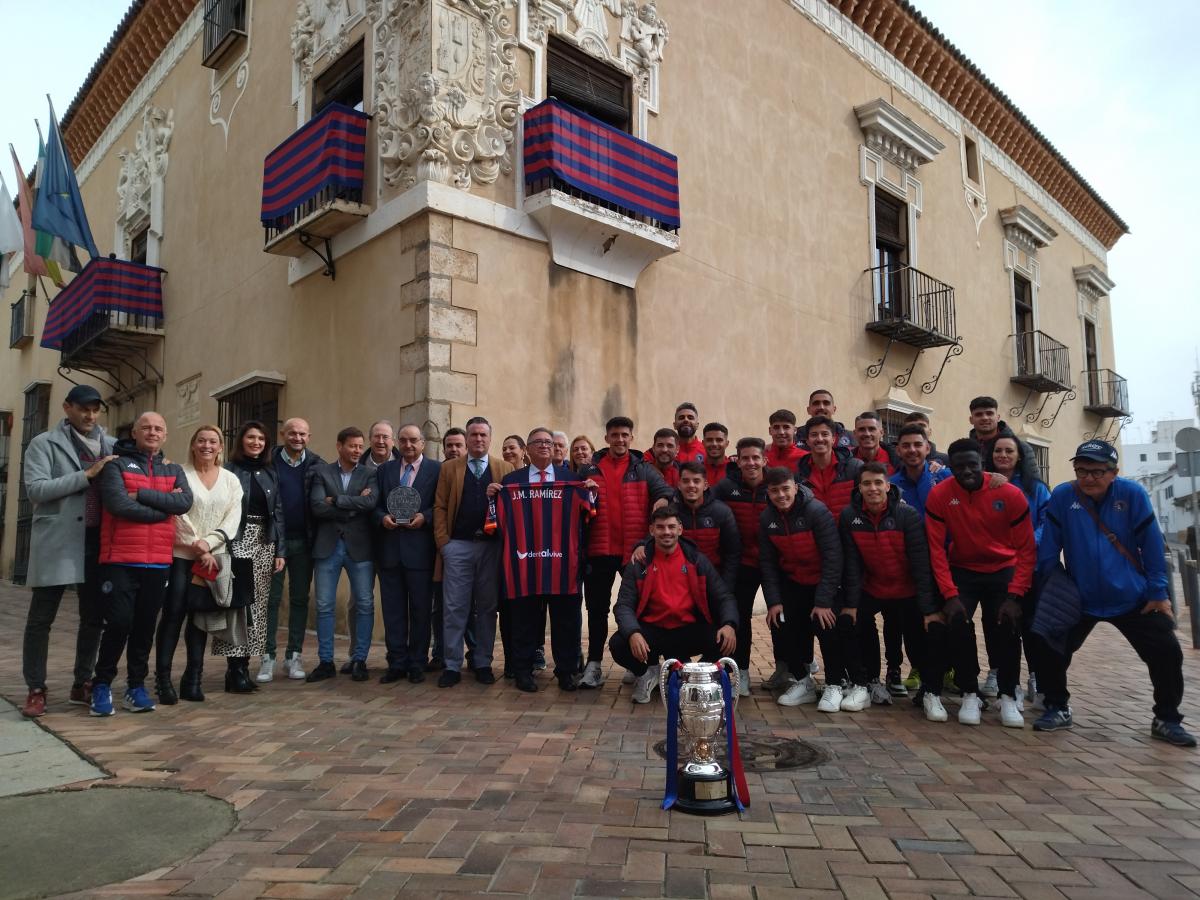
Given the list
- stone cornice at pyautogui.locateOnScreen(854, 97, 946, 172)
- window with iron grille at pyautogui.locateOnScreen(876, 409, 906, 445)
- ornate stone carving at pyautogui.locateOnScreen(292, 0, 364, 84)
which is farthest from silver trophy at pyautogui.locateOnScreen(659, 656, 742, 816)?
stone cornice at pyautogui.locateOnScreen(854, 97, 946, 172)

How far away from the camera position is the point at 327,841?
3109 millimetres

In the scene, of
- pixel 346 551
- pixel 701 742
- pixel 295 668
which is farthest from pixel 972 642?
pixel 295 668

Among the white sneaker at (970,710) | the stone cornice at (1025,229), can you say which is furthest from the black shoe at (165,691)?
the stone cornice at (1025,229)

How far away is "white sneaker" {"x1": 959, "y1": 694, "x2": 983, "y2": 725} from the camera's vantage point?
5.02 m

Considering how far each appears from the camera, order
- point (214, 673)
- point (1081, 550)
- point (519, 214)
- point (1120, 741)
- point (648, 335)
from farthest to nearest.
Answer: point (648, 335)
point (519, 214)
point (214, 673)
point (1081, 550)
point (1120, 741)

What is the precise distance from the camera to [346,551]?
6285 millimetres

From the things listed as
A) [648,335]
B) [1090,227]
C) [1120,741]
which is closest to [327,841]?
[1120,741]

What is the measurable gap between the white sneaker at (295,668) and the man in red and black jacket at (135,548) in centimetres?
110

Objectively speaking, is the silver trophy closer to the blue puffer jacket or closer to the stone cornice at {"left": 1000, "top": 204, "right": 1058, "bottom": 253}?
the blue puffer jacket

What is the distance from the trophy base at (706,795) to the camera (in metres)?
3.38

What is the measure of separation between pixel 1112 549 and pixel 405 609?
4.53 metres

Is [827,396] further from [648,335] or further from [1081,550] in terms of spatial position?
[648,335]

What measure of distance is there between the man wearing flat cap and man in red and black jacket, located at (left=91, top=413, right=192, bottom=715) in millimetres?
101

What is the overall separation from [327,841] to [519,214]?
6696mm
